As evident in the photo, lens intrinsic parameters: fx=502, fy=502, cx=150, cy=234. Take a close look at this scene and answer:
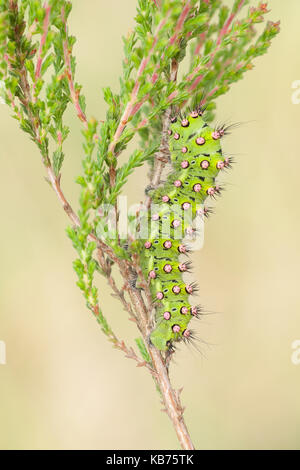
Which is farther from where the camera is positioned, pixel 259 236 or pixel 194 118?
pixel 259 236

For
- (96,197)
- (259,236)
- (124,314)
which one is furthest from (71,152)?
(96,197)

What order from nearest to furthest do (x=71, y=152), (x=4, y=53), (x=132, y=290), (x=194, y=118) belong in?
(x=4, y=53)
(x=132, y=290)
(x=194, y=118)
(x=71, y=152)

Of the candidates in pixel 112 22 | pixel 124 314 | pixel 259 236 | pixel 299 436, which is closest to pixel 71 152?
pixel 112 22

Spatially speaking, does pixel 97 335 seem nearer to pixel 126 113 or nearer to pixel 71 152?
pixel 71 152

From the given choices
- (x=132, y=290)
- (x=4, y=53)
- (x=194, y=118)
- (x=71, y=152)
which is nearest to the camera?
(x=4, y=53)

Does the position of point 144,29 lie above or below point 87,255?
above

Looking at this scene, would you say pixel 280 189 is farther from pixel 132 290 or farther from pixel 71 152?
pixel 132 290

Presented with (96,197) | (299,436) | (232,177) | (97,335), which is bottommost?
(299,436)
